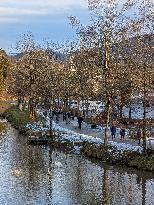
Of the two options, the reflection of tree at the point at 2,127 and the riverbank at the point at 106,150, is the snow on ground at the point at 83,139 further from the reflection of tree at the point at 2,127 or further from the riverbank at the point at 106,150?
the reflection of tree at the point at 2,127

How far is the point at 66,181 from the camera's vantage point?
44750 millimetres

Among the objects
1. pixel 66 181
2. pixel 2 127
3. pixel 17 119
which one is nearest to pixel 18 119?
pixel 17 119

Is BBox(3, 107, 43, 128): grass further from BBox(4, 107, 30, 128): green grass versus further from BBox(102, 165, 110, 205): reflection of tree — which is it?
BBox(102, 165, 110, 205): reflection of tree

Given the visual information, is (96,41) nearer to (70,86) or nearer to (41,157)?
(41,157)

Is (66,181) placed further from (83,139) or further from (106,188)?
(83,139)

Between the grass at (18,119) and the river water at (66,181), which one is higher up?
the grass at (18,119)

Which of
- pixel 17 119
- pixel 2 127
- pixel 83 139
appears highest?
pixel 17 119

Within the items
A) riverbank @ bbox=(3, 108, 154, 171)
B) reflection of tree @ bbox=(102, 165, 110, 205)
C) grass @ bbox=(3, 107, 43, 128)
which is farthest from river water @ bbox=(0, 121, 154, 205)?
grass @ bbox=(3, 107, 43, 128)

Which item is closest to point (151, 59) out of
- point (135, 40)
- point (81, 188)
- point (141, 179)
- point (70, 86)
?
point (135, 40)

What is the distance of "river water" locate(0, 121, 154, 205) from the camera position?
38500 mm

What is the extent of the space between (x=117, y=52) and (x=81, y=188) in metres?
19.8

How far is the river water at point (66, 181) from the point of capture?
126 feet

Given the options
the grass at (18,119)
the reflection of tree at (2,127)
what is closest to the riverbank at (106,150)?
the reflection of tree at (2,127)

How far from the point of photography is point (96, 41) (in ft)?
190
